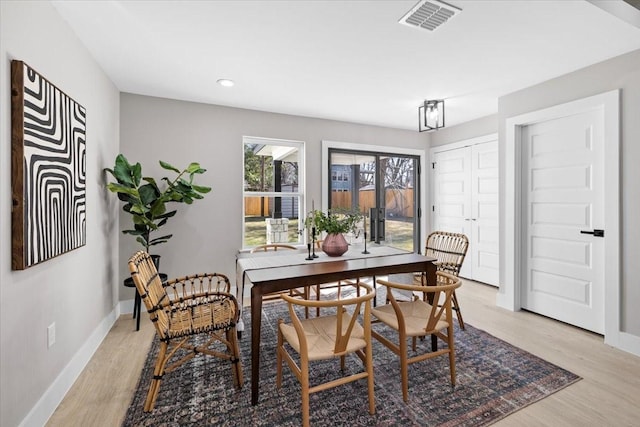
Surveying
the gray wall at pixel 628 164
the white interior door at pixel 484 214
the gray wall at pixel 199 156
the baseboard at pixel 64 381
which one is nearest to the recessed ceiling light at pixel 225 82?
the gray wall at pixel 199 156

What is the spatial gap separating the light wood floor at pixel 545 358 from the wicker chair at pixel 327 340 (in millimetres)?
898

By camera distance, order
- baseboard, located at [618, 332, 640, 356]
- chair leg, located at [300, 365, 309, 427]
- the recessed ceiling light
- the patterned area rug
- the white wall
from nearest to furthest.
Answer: the white wall
chair leg, located at [300, 365, 309, 427]
the patterned area rug
baseboard, located at [618, 332, 640, 356]
the recessed ceiling light

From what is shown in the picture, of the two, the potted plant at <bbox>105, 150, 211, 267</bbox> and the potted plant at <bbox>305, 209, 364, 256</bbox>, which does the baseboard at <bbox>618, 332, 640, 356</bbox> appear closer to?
the potted plant at <bbox>305, 209, 364, 256</bbox>

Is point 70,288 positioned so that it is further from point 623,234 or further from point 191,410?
point 623,234

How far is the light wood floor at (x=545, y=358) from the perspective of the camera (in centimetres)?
179

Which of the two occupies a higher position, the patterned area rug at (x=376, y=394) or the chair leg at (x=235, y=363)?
Result: the chair leg at (x=235, y=363)

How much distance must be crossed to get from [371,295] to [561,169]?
281 cm

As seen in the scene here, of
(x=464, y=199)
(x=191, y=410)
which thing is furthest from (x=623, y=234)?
(x=191, y=410)

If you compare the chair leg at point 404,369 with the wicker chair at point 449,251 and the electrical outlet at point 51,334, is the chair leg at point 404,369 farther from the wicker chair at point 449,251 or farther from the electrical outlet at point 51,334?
the electrical outlet at point 51,334

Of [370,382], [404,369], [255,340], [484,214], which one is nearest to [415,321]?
[404,369]

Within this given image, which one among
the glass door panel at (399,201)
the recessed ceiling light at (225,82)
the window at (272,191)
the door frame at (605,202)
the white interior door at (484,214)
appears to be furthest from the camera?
the glass door panel at (399,201)

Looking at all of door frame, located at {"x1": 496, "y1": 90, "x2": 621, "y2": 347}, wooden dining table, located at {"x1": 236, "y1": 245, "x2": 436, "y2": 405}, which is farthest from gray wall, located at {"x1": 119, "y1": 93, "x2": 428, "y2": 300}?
door frame, located at {"x1": 496, "y1": 90, "x2": 621, "y2": 347}

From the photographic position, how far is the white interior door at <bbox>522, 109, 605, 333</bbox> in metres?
2.85

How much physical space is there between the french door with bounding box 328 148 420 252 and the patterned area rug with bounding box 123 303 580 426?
277 cm
